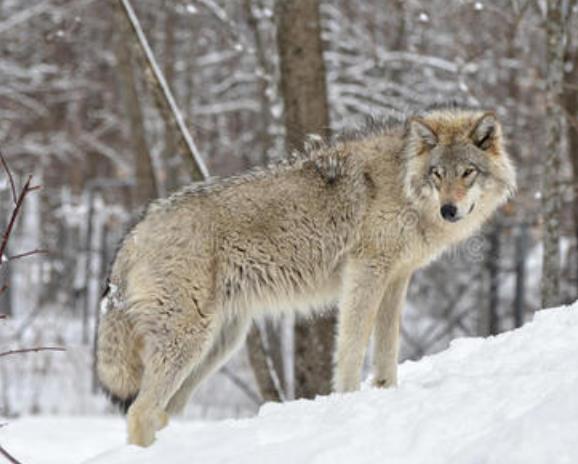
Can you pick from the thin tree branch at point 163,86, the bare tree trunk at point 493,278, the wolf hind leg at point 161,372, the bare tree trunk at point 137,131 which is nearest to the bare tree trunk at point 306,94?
the thin tree branch at point 163,86

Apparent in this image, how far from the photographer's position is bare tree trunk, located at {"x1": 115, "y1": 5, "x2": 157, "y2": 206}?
625 inches

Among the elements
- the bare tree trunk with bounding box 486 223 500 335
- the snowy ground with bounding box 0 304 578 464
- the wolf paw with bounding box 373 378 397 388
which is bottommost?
the bare tree trunk with bounding box 486 223 500 335

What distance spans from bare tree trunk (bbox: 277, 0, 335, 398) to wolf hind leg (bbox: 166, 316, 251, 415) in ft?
6.74

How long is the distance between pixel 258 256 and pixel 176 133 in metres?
2.62

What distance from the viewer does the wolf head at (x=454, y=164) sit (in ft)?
20.6

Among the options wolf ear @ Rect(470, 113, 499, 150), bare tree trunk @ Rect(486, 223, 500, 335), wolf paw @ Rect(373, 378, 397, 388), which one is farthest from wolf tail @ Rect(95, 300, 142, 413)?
bare tree trunk @ Rect(486, 223, 500, 335)

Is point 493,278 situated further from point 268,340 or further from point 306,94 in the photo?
point 306,94

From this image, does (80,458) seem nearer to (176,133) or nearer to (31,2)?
(176,133)

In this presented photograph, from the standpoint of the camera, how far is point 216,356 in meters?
6.76

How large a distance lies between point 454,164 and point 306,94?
2.76 m

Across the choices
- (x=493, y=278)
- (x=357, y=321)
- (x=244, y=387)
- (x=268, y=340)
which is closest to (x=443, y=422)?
(x=357, y=321)

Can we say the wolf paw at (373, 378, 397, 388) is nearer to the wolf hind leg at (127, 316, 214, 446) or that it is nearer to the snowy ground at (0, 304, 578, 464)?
the snowy ground at (0, 304, 578, 464)

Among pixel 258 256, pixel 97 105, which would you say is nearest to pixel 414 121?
pixel 258 256

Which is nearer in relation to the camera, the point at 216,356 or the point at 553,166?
the point at 216,356
